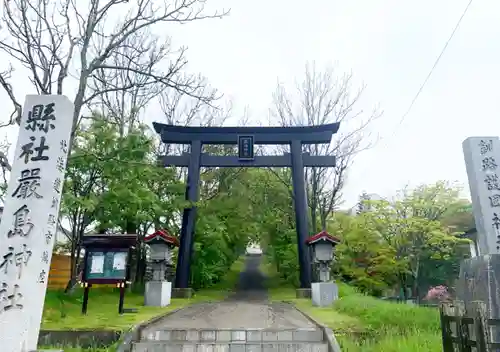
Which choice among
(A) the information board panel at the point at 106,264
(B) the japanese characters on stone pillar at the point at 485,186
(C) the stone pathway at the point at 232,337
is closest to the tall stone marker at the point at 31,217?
(C) the stone pathway at the point at 232,337

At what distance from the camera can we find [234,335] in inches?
283

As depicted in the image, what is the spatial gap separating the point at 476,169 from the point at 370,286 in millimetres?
11080

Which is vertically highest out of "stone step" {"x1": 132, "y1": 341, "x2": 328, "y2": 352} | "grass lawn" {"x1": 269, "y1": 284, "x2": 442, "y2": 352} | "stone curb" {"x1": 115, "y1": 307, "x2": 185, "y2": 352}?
"grass lawn" {"x1": 269, "y1": 284, "x2": 442, "y2": 352}

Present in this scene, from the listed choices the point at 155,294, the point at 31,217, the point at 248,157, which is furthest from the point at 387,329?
the point at 248,157

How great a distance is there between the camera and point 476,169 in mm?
10242

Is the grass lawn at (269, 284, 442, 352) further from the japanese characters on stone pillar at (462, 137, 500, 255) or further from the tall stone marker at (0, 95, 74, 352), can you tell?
the tall stone marker at (0, 95, 74, 352)

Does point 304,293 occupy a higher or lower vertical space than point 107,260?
lower

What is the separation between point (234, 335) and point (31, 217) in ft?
14.0

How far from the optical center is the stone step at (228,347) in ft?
21.8

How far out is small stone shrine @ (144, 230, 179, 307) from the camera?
12.0 metres

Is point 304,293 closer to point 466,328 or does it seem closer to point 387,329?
point 387,329

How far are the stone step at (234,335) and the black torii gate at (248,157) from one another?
8524mm

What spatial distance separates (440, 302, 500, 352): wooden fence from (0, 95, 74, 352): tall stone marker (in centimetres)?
541

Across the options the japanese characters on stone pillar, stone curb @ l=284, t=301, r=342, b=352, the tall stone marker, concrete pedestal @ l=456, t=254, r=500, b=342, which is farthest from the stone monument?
the tall stone marker
